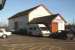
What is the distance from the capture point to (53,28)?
48.8m

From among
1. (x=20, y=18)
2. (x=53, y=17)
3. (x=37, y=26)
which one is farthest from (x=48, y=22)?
(x=20, y=18)

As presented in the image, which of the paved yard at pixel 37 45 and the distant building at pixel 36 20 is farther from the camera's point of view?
the distant building at pixel 36 20

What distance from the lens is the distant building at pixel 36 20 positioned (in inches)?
1902

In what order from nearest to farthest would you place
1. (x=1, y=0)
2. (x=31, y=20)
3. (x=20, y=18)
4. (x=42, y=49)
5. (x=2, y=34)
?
(x=1, y=0) < (x=42, y=49) < (x=2, y=34) < (x=31, y=20) < (x=20, y=18)

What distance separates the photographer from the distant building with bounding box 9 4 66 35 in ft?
159

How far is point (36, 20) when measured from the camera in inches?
2109

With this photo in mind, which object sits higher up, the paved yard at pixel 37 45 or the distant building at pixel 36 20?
the distant building at pixel 36 20

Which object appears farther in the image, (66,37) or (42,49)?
(66,37)

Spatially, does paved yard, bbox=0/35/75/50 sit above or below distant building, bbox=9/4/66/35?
below

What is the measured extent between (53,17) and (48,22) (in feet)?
4.85

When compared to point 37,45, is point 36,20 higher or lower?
higher

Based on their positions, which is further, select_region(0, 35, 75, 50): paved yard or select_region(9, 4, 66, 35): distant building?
select_region(9, 4, 66, 35): distant building

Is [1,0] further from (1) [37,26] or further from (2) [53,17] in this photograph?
(2) [53,17]

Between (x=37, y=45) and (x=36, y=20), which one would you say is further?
(x=36, y=20)
